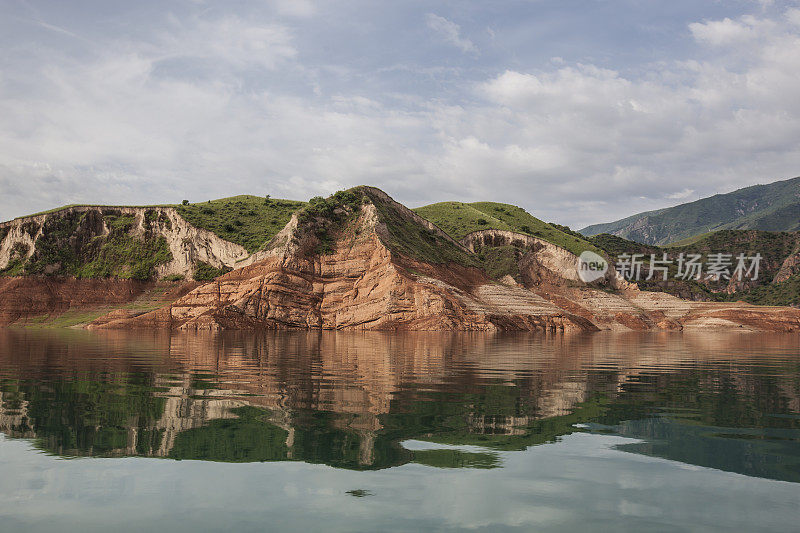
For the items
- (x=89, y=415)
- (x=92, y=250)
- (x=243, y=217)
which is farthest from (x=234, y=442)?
(x=92, y=250)

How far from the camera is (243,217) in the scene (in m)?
118

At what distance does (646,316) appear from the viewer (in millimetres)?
95938

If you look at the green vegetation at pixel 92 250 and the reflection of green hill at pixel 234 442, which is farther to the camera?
the green vegetation at pixel 92 250

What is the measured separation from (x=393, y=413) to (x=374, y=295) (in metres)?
62.7

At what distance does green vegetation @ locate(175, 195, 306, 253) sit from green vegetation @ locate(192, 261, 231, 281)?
6453 millimetres

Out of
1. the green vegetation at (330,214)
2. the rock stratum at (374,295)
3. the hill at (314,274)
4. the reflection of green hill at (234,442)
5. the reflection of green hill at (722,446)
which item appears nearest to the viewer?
the reflection of green hill at (722,446)

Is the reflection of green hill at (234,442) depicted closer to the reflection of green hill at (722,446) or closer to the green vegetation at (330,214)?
the reflection of green hill at (722,446)

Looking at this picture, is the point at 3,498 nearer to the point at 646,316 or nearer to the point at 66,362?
the point at 66,362

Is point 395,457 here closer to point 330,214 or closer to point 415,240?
point 330,214

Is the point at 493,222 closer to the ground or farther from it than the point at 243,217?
farther from it

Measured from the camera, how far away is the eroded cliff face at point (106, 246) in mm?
103312

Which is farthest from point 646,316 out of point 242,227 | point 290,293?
point 242,227

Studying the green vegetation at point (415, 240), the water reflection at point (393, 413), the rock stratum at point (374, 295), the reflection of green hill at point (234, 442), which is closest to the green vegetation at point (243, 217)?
the rock stratum at point (374, 295)

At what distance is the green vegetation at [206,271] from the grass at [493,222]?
51.4 meters
